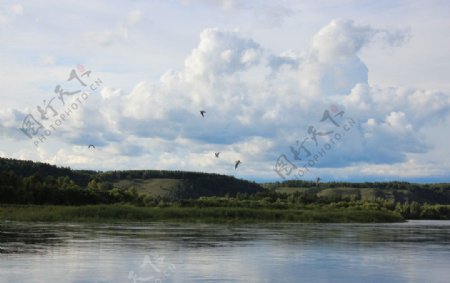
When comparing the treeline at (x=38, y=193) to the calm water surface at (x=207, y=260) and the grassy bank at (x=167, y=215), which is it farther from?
the calm water surface at (x=207, y=260)

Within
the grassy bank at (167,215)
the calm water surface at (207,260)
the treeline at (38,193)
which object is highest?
the treeline at (38,193)

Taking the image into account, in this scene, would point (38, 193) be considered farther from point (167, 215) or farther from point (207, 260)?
point (207, 260)

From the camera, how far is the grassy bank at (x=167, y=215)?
375ft

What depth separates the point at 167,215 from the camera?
130750 mm

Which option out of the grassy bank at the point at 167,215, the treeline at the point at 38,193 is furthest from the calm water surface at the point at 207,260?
the treeline at the point at 38,193

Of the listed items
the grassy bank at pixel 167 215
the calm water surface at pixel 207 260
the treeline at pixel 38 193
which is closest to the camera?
the calm water surface at pixel 207 260

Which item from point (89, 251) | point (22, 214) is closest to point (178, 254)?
point (89, 251)

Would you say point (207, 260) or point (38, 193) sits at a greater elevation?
point (38, 193)

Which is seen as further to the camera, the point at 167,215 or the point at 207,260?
the point at 167,215

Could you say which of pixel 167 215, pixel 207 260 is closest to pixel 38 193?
pixel 167 215

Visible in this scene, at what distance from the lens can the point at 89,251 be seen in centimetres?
4975

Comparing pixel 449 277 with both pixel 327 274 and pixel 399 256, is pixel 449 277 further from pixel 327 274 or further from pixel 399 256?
pixel 399 256

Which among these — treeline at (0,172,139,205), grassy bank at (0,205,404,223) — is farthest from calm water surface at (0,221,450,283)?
treeline at (0,172,139,205)

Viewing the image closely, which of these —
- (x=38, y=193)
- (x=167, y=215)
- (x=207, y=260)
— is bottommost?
(x=207, y=260)
